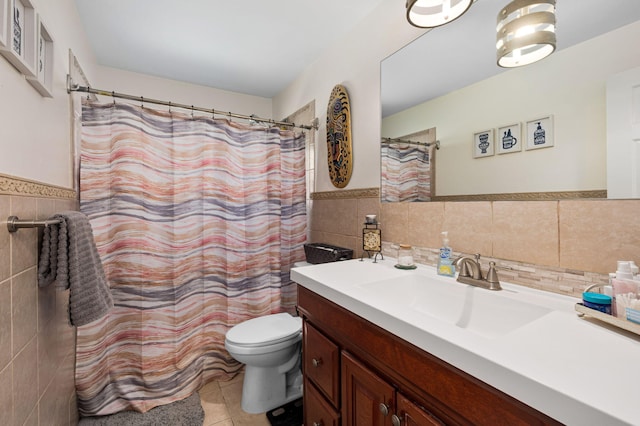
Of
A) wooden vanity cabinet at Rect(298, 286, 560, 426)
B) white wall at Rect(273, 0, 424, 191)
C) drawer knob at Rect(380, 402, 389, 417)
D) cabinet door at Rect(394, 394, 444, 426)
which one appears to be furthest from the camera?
white wall at Rect(273, 0, 424, 191)

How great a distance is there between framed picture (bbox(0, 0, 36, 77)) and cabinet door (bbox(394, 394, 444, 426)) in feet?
4.73

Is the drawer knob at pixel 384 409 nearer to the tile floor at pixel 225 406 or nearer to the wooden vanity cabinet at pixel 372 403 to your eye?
the wooden vanity cabinet at pixel 372 403

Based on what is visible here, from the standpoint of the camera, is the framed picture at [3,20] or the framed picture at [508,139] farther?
the framed picture at [508,139]

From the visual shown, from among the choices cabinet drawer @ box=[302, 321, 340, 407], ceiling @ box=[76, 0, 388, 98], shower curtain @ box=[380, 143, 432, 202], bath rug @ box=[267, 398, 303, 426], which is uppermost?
ceiling @ box=[76, 0, 388, 98]

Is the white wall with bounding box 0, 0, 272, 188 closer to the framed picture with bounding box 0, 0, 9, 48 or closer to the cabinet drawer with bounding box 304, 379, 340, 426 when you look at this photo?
the framed picture with bounding box 0, 0, 9, 48

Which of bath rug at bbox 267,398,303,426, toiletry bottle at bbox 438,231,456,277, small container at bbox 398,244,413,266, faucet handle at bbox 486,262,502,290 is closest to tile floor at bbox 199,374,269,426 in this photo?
bath rug at bbox 267,398,303,426

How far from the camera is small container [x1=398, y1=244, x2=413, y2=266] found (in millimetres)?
1296

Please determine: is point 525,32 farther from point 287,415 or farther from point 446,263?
point 287,415

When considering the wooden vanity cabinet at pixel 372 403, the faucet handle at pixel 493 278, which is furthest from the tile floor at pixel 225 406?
the faucet handle at pixel 493 278

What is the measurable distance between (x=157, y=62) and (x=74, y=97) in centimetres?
83

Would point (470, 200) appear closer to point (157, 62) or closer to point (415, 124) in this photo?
point (415, 124)

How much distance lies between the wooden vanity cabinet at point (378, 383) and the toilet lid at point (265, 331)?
0.37 metres

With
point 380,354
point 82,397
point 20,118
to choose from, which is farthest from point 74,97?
point 380,354

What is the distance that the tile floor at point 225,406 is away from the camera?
1542 millimetres
